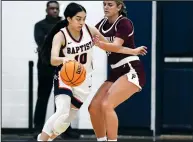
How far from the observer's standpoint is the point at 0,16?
405 inches

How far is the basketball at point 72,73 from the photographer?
23.9 ft

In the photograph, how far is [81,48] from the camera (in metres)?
7.54

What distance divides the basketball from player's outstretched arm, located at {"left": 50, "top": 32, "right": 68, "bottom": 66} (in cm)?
10

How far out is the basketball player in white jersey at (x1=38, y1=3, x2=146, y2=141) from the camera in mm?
7273

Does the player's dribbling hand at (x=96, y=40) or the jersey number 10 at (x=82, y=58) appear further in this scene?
the jersey number 10 at (x=82, y=58)

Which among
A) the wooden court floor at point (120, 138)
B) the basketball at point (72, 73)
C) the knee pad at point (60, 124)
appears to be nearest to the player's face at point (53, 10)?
the wooden court floor at point (120, 138)

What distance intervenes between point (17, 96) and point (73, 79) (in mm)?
3273

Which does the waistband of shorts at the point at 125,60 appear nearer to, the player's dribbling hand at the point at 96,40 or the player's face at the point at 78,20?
the player's dribbling hand at the point at 96,40

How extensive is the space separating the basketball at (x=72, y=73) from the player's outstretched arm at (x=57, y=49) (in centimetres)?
10

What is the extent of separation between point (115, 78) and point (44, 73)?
2.62 meters

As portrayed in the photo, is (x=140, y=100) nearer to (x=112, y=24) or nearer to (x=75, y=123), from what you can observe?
(x=75, y=123)

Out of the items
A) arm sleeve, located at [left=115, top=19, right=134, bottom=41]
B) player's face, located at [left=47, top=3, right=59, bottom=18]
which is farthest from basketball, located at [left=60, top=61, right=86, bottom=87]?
player's face, located at [left=47, top=3, right=59, bottom=18]

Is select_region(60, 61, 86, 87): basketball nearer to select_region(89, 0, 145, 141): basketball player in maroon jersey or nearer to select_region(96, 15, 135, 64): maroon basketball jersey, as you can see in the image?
select_region(89, 0, 145, 141): basketball player in maroon jersey
